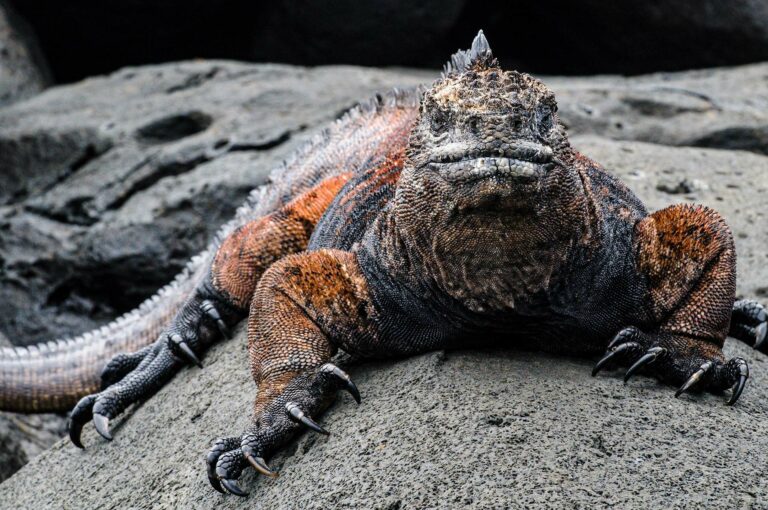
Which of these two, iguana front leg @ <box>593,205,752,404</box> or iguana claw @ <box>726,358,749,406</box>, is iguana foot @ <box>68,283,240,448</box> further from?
iguana claw @ <box>726,358,749,406</box>

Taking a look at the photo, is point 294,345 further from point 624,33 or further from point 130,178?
point 624,33


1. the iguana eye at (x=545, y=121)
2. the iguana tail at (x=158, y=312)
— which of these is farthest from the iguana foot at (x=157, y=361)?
the iguana eye at (x=545, y=121)

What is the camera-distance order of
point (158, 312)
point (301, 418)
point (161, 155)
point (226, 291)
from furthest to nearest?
1. point (161, 155)
2. point (158, 312)
3. point (226, 291)
4. point (301, 418)

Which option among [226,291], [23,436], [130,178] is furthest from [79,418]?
[130,178]

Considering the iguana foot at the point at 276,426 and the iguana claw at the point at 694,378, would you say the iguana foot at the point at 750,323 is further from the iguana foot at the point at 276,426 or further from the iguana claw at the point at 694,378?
the iguana foot at the point at 276,426

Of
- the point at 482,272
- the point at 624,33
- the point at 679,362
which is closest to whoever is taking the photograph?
the point at 482,272

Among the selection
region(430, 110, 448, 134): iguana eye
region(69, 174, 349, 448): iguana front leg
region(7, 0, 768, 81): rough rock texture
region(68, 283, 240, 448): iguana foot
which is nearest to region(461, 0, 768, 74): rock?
region(7, 0, 768, 81): rough rock texture
